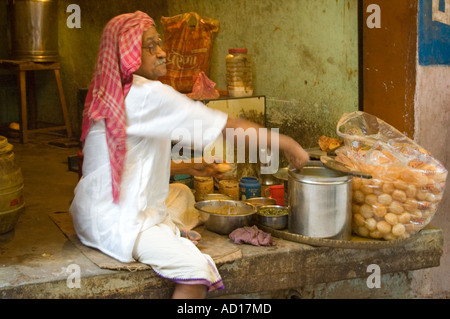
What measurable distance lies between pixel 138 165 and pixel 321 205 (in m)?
1.06

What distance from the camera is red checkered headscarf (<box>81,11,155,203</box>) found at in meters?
3.11

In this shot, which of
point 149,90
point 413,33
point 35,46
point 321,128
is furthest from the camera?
point 35,46

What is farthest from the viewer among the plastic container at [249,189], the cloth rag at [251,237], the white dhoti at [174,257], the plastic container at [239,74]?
the plastic container at [239,74]

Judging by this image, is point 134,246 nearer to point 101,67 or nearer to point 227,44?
point 101,67

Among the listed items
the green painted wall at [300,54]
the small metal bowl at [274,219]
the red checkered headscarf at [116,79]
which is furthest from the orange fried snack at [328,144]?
the red checkered headscarf at [116,79]

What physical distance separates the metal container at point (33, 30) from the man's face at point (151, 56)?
5.19 metres

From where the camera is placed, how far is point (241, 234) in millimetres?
3639

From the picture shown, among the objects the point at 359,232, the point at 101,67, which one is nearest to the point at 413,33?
the point at 359,232

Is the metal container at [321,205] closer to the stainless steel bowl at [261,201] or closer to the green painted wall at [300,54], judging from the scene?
the stainless steel bowl at [261,201]

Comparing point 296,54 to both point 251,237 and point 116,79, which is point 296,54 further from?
point 116,79

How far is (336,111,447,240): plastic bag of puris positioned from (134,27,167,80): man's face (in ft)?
4.28

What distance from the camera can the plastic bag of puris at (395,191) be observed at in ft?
11.8

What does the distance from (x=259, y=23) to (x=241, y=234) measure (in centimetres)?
263

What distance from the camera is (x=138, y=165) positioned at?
3.25 metres
